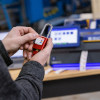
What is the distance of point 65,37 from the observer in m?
1.47

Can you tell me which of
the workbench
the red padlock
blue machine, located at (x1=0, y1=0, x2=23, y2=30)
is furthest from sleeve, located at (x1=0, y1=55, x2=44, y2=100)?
blue machine, located at (x1=0, y1=0, x2=23, y2=30)

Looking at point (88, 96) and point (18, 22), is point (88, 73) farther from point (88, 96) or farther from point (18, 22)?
point (18, 22)

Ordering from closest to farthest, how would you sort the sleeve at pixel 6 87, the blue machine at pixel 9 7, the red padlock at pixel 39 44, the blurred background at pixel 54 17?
the sleeve at pixel 6 87 < the red padlock at pixel 39 44 < the blurred background at pixel 54 17 < the blue machine at pixel 9 7

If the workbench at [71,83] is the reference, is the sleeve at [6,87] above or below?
above

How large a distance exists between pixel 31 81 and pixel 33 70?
5 cm

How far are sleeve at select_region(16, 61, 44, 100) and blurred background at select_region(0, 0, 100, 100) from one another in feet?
2.49

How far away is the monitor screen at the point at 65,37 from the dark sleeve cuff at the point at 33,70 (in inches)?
29.1

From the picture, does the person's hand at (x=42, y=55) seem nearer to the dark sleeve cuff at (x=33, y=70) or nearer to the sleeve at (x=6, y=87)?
the dark sleeve cuff at (x=33, y=70)

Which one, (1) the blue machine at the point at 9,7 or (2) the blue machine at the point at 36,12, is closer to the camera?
(1) the blue machine at the point at 9,7

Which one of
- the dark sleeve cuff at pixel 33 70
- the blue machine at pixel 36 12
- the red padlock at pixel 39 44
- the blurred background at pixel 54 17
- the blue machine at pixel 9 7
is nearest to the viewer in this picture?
the dark sleeve cuff at pixel 33 70

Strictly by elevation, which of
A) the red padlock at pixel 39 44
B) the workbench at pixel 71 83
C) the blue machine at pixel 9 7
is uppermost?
the red padlock at pixel 39 44

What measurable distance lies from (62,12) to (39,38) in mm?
5147

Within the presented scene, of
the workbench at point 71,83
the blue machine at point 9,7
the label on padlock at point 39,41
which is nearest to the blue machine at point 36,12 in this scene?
the blue machine at point 9,7

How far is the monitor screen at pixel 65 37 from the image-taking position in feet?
4.77
